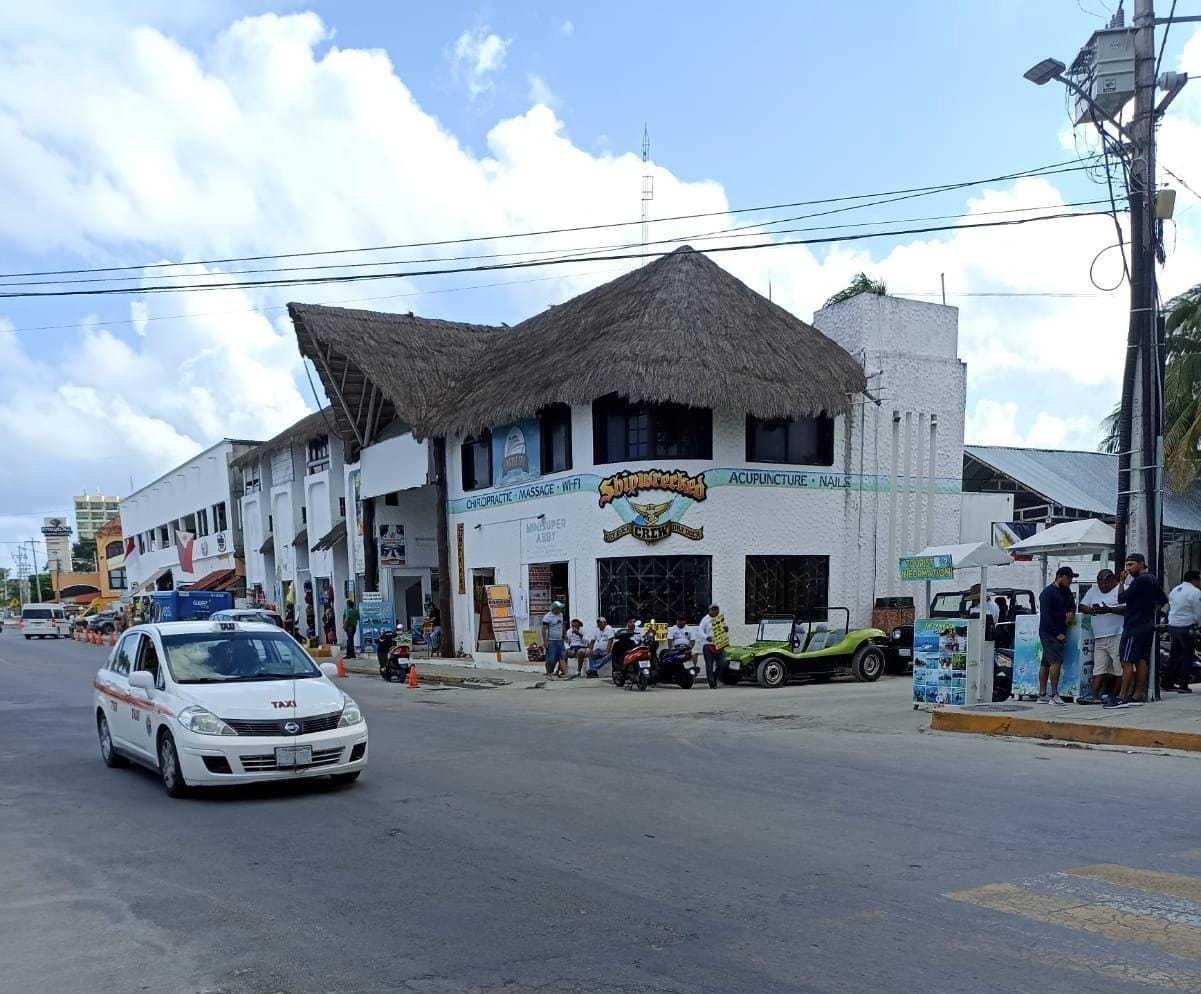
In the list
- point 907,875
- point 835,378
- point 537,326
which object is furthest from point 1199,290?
point 907,875

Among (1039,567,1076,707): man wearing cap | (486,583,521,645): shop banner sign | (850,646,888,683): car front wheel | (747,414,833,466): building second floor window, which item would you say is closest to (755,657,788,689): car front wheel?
(850,646,888,683): car front wheel

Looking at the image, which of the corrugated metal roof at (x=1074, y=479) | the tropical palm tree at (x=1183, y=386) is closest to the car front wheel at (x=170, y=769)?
the tropical palm tree at (x=1183, y=386)

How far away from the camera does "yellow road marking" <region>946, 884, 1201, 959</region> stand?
16.8 feet

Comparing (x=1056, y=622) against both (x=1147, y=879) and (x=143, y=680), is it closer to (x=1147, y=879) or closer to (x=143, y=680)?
(x=1147, y=879)

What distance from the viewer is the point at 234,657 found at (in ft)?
33.1

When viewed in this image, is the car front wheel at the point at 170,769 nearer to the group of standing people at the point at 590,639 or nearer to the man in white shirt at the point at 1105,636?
the man in white shirt at the point at 1105,636

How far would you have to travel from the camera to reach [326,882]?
6488 millimetres

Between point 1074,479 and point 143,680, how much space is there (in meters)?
30.0

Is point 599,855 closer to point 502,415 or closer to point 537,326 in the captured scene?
point 502,415

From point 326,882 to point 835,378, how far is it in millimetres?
20060

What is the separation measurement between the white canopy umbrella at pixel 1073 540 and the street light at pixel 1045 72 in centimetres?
650

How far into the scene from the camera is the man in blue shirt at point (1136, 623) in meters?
12.6

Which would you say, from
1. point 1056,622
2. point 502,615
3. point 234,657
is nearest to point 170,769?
point 234,657

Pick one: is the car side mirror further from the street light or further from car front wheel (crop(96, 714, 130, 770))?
the street light
